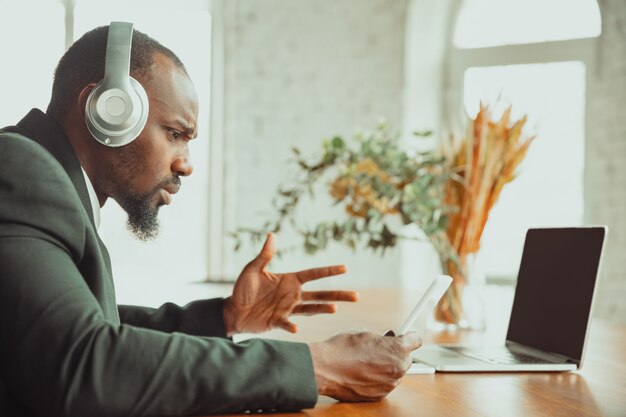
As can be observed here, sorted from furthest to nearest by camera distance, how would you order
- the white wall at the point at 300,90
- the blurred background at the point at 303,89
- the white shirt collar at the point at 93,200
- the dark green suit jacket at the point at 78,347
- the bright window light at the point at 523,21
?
the white wall at the point at 300,90 → the blurred background at the point at 303,89 → the bright window light at the point at 523,21 → the white shirt collar at the point at 93,200 → the dark green suit jacket at the point at 78,347

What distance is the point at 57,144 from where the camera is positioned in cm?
123

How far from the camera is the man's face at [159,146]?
1.31 m

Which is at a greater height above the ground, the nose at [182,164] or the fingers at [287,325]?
the nose at [182,164]

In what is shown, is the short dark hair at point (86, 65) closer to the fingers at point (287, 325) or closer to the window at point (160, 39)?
the fingers at point (287, 325)

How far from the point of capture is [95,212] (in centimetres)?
128

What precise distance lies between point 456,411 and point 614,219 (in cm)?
419

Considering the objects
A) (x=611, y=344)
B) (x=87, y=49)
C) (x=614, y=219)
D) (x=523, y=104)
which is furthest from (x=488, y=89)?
(x=87, y=49)

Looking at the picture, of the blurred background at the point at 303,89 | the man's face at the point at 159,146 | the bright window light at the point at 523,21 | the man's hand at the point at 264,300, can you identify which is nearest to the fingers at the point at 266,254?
the man's hand at the point at 264,300

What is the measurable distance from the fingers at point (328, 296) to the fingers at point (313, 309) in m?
0.02

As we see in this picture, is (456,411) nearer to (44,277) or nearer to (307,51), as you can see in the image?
(44,277)

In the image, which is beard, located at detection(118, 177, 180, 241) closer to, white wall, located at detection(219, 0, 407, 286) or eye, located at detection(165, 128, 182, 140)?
eye, located at detection(165, 128, 182, 140)

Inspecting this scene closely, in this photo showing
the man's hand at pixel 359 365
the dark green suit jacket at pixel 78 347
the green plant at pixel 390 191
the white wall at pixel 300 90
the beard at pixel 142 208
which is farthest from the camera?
the white wall at pixel 300 90

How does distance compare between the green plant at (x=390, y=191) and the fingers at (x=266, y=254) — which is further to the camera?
the green plant at (x=390, y=191)

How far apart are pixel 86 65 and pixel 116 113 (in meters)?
0.15
